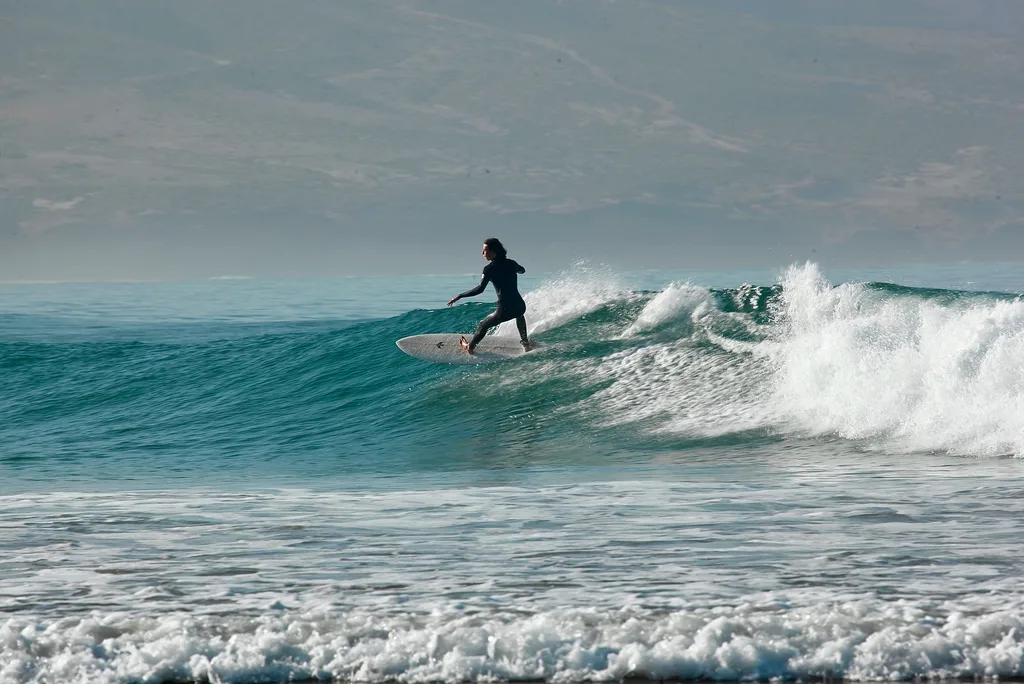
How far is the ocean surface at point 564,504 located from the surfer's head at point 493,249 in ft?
5.94

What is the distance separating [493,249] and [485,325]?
1.04m

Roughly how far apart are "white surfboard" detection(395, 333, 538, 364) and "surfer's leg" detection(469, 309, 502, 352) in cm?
27

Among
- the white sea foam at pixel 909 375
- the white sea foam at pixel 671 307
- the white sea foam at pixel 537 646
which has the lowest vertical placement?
the white sea foam at pixel 537 646

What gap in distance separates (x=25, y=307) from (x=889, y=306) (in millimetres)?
39003

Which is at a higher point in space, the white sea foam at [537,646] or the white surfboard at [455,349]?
the white surfboard at [455,349]

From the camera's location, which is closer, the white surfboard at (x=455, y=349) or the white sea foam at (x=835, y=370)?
the white sea foam at (x=835, y=370)

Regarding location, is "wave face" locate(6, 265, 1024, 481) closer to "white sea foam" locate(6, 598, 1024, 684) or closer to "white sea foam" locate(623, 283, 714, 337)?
"white sea foam" locate(623, 283, 714, 337)

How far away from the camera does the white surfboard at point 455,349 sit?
1384 cm

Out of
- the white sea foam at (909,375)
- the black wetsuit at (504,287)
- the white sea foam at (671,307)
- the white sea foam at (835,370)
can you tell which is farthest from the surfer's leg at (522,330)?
the white sea foam at (909,375)

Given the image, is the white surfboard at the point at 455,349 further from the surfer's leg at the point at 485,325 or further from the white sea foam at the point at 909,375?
the white sea foam at the point at 909,375

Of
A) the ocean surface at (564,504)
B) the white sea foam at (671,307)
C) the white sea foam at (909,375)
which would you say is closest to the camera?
the ocean surface at (564,504)

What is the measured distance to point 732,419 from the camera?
11180 mm

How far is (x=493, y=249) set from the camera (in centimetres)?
1256

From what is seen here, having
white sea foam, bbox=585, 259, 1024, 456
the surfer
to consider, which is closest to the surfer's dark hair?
the surfer
